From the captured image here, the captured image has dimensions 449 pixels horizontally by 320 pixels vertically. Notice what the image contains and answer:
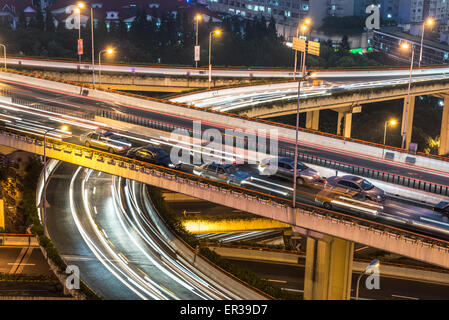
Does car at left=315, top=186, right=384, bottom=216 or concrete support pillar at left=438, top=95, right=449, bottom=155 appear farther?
concrete support pillar at left=438, top=95, right=449, bottom=155

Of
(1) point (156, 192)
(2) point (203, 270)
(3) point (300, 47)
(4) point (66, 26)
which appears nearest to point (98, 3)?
(4) point (66, 26)

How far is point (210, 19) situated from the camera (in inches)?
4791

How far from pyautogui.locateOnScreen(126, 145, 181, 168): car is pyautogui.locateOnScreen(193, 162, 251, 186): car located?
2.06 metres

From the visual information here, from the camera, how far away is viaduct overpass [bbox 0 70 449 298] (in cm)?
3061

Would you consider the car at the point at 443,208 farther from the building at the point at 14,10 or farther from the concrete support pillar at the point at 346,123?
the building at the point at 14,10

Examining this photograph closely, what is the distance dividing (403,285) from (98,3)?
104267mm

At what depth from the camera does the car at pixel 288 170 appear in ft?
124

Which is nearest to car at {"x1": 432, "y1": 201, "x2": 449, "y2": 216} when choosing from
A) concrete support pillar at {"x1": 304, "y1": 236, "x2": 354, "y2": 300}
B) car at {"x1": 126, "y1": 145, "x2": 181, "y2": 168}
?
concrete support pillar at {"x1": 304, "y1": 236, "x2": 354, "y2": 300}

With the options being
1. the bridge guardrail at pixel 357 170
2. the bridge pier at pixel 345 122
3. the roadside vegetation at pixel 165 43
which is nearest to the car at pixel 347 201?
the bridge guardrail at pixel 357 170

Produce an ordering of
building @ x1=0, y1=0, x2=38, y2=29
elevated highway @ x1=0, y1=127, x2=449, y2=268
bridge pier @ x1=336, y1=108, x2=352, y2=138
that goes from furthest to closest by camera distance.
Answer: building @ x1=0, y1=0, x2=38, y2=29 < bridge pier @ x1=336, y1=108, x2=352, y2=138 < elevated highway @ x1=0, y1=127, x2=449, y2=268

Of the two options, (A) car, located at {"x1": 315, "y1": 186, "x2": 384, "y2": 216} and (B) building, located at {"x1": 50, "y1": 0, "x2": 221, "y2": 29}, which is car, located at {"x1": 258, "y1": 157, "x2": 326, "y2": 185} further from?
(B) building, located at {"x1": 50, "y1": 0, "x2": 221, "y2": 29}

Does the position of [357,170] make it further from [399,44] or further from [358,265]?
[399,44]

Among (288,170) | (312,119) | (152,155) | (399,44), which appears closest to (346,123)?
(312,119)
